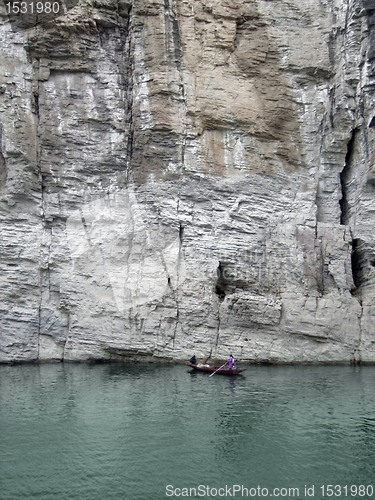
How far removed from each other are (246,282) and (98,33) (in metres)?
17.6

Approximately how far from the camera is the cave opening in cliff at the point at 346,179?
1145 inches

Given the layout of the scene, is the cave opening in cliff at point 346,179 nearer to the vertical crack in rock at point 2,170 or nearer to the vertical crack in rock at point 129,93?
the vertical crack in rock at point 129,93

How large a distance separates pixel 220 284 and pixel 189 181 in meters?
6.41

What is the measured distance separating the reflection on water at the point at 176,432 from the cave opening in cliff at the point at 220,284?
20.4 ft

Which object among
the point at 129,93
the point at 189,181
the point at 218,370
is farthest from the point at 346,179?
the point at 218,370

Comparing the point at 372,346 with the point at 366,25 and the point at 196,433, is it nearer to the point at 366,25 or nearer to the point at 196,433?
the point at 196,433

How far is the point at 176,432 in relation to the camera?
14.3 metres

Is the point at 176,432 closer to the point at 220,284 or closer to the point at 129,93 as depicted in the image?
the point at 220,284

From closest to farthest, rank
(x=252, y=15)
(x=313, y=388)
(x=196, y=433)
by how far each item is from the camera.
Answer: (x=196, y=433) → (x=313, y=388) → (x=252, y=15)

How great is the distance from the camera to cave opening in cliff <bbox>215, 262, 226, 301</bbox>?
27406mm

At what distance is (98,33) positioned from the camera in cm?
2867

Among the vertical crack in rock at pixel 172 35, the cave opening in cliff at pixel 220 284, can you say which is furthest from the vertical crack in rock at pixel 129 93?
the cave opening in cliff at pixel 220 284

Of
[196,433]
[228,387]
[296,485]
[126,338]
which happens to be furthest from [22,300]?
[296,485]

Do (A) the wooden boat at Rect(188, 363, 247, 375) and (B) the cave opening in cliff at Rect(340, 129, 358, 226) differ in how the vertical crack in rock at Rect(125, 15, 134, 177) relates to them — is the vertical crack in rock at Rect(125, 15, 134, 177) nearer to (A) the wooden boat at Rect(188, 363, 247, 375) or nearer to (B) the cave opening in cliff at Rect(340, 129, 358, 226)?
(A) the wooden boat at Rect(188, 363, 247, 375)
